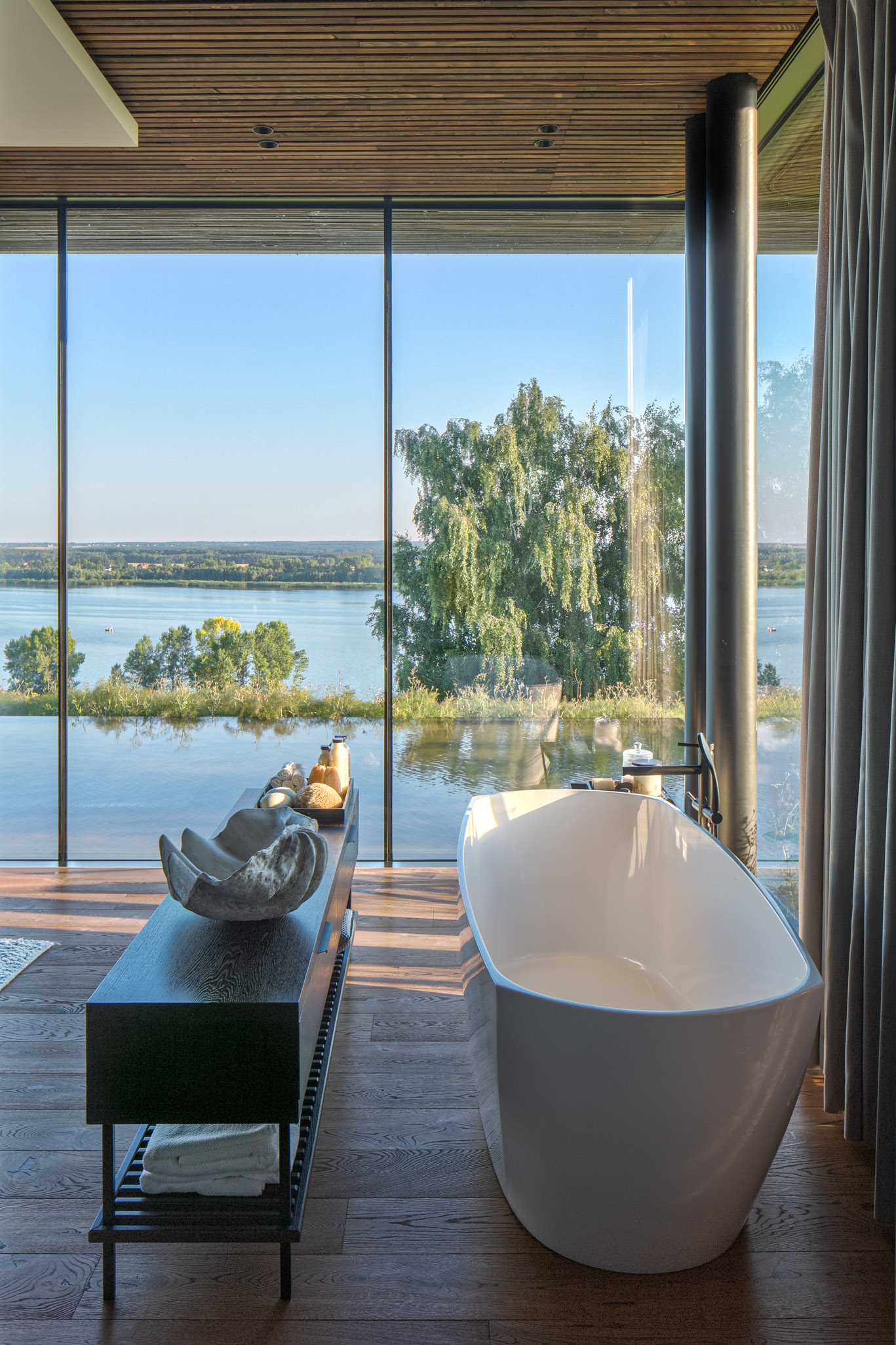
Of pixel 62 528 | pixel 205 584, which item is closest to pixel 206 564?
pixel 205 584

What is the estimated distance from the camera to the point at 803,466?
2984mm

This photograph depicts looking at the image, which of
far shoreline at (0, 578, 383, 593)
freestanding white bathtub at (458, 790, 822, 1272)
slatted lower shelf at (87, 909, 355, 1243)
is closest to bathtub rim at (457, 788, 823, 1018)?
freestanding white bathtub at (458, 790, 822, 1272)

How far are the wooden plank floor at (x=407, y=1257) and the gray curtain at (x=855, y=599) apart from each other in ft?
0.60

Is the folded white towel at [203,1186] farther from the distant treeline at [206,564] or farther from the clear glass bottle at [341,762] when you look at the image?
the distant treeline at [206,564]

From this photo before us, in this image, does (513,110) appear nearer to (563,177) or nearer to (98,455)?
(563,177)

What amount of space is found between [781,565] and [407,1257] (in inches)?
89.9

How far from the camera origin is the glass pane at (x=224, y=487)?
4180 mm

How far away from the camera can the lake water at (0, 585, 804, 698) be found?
423 cm

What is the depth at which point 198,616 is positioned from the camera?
13.9 feet

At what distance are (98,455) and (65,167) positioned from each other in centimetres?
112

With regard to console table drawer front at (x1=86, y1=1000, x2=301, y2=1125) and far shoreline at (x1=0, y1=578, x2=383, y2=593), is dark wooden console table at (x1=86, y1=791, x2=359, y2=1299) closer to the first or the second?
console table drawer front at (x1=86, y1=1000, x2=301, y2=1125)

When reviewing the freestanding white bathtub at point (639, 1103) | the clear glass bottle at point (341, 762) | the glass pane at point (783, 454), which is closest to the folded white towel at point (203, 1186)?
the freestanding white bathtub at point (639, 1103)

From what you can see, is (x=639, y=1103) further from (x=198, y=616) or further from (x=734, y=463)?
(x=198, y=616)

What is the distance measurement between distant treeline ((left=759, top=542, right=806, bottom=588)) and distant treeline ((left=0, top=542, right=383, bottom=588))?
1.67 metres
